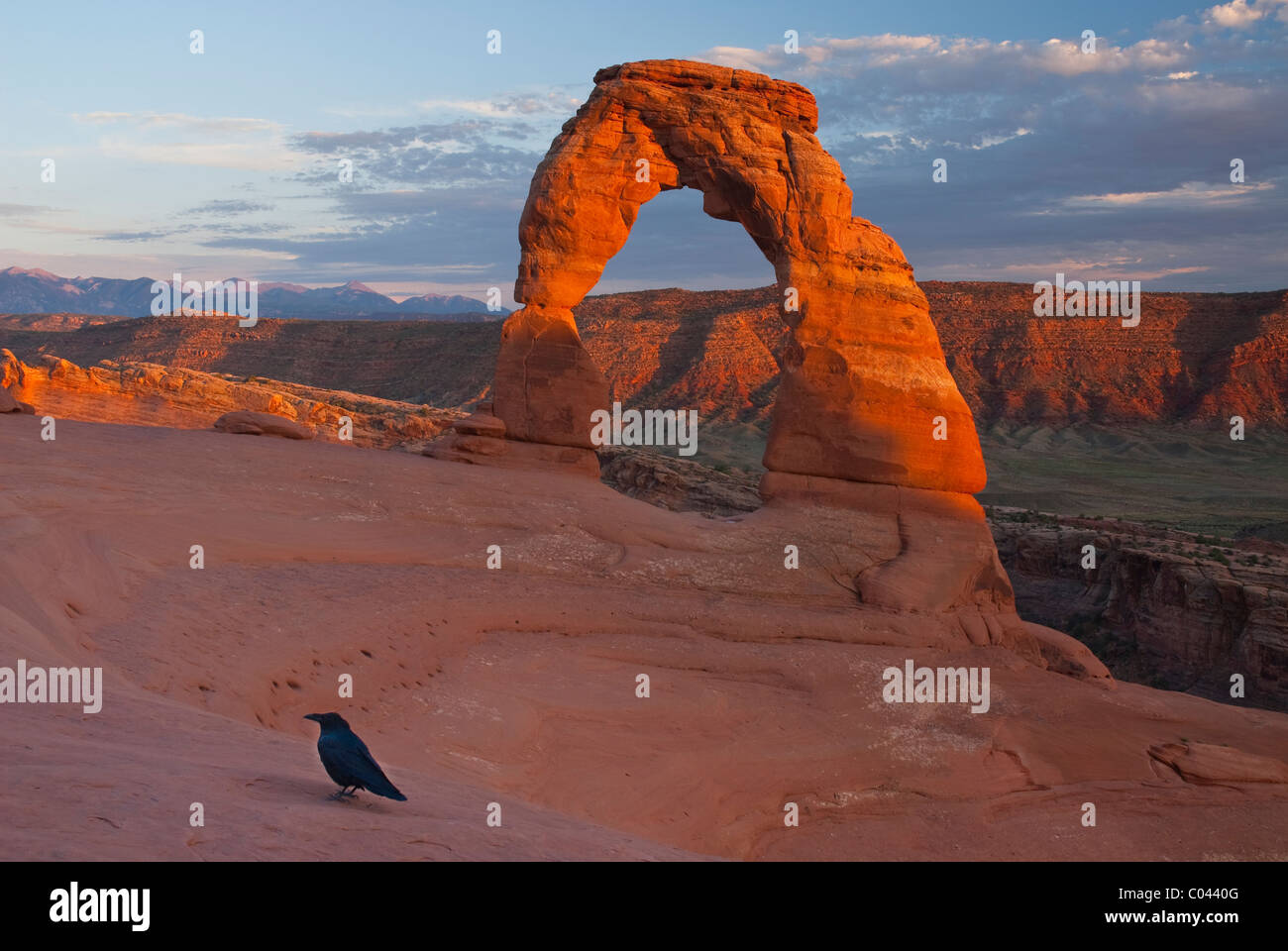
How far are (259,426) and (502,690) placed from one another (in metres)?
9.09

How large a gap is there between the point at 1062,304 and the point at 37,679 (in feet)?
272

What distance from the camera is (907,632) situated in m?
14.5

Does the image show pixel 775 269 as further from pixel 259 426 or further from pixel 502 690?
pixel 502 690

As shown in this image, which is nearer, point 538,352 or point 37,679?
point 37,679

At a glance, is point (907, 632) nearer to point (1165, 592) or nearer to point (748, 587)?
point (748, 587)

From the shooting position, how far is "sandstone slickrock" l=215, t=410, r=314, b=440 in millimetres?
17734

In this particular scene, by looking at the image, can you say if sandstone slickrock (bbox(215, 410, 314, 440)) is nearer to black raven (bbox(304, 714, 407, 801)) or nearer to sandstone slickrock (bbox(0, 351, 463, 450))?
sandstone slickrock (bbox(0, 351, 463, 450))

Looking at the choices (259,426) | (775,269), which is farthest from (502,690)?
(775,269)

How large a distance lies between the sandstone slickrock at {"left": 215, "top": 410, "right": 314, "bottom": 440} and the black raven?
13.7 m

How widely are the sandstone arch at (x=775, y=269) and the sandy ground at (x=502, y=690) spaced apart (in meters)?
1.65

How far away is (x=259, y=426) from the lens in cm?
1775

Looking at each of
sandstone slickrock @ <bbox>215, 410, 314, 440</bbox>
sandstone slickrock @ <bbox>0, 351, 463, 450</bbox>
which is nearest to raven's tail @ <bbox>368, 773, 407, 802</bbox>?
sandstone slickrock @ <bbox>215, 410, 314, 440</bbox>

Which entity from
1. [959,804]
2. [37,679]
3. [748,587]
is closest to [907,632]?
[748,587]

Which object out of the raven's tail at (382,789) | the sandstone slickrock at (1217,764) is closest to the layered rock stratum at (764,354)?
the sandstone slickrock at (1217,764)
